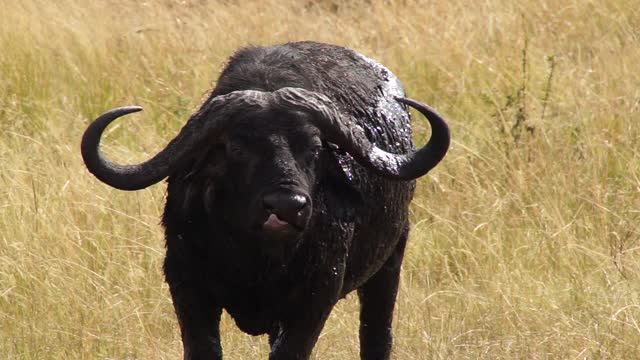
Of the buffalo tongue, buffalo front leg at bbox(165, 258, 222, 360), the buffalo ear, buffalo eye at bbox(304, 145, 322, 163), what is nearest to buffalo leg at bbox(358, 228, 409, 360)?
the buffalo ear

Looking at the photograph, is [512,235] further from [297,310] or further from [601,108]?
[297,310]

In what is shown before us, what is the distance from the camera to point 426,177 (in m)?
8.61

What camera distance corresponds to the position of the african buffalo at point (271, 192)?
16.8 ft

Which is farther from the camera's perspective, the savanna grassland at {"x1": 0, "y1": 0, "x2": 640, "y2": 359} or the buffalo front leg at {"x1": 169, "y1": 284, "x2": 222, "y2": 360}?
the savanna grassland at {"x1": 0, "y1": 0, "x2": 640, "y2": 359}

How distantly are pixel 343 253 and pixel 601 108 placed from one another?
4.25 metres

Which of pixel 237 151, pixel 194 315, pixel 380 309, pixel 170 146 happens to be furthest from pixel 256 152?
pixel 380 309

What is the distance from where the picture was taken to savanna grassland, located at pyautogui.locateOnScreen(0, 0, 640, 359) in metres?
6.99

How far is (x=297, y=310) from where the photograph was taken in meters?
5.50

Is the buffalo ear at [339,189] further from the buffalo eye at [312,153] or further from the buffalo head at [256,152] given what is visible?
the buffalo eye at [312,153]

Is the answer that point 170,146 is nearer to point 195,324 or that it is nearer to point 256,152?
point 256,152

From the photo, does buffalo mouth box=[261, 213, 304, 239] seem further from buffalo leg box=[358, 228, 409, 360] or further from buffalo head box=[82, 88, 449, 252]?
buffalo leg box=[358, 228, 409, 360]

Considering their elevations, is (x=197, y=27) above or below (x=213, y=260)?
below

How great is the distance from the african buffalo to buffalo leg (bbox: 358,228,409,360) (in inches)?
25.6

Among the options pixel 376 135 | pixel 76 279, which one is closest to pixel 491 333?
pixel 376 135
